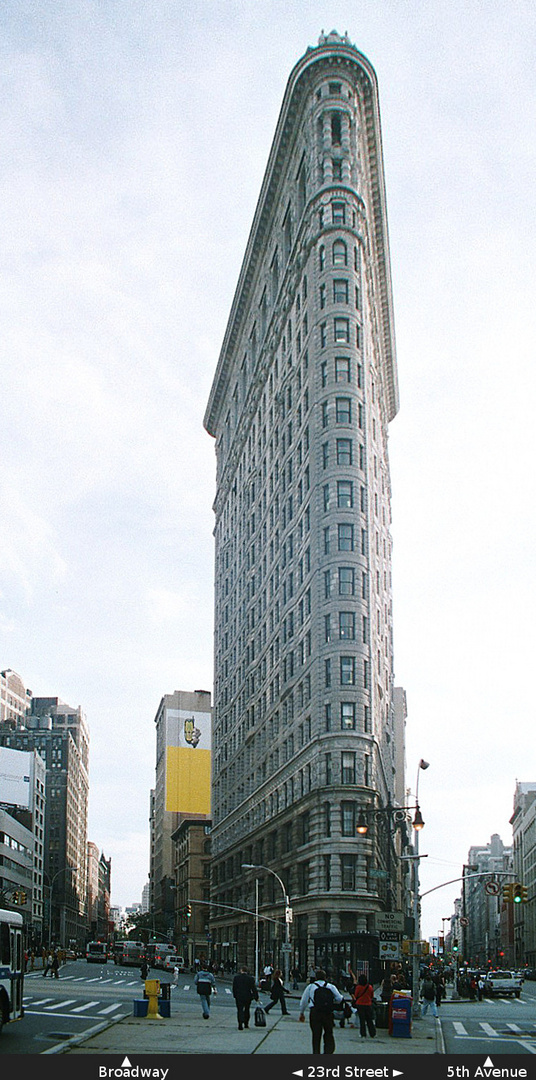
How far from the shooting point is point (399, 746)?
618ft

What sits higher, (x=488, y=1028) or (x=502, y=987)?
(x=488, y=1028)

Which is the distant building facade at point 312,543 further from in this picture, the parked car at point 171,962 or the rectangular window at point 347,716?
the parked car at point 171,962

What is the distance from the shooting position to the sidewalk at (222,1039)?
26.1 meters

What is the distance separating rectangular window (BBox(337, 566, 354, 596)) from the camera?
75188mm

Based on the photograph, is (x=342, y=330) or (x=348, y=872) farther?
(x=342, y=330)

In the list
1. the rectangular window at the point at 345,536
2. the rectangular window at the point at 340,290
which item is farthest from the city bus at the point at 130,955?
the rectangular window at the point at 340,290

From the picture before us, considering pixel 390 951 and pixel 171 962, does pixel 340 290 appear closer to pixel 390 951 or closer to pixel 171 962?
pixel 390 951

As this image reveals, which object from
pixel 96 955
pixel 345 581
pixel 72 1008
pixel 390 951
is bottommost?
pixel 96 955

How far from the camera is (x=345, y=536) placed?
253ft

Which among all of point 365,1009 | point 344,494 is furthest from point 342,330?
point 365,1009

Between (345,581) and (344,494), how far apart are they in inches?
271

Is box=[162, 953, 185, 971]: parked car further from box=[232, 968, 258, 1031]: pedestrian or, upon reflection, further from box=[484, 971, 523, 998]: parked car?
box=[232, 968, 258, 1031]: pedestrian

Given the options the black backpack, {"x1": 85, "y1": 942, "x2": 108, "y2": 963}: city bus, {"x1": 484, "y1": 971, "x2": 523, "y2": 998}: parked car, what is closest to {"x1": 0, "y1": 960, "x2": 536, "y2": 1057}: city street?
the black backpack

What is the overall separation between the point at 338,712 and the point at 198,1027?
1594 inches
